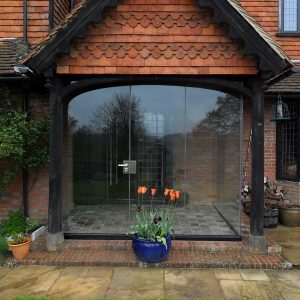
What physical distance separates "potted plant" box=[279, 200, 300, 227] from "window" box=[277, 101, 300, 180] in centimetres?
99

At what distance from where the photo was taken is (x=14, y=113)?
707 centimetres

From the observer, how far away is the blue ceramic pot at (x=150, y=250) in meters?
5.60

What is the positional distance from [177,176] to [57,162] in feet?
7.85

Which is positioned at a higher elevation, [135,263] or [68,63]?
[68,63]

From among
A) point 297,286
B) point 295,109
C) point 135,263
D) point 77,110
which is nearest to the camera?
point 297,286

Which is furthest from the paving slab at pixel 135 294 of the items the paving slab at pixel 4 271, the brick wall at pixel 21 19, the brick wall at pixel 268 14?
the brick wall at pixel 268 14

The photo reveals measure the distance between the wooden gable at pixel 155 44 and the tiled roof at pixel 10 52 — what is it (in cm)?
142

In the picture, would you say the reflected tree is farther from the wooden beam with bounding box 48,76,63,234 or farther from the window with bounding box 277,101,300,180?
the wooden beam with bounding box 48,76,63,234

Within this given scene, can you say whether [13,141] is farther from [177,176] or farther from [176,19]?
[176,19]

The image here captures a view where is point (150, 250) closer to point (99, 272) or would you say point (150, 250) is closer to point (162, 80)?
point (99, 272)

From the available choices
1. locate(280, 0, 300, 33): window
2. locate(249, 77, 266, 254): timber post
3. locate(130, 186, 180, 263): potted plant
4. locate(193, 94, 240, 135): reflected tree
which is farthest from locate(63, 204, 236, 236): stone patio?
locate(280, 0, 300, 33): window

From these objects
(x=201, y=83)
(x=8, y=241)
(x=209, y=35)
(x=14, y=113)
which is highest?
(x=209, y=35)

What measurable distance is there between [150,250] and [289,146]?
5027 mm

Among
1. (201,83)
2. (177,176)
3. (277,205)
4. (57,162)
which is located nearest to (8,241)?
(57,162)
